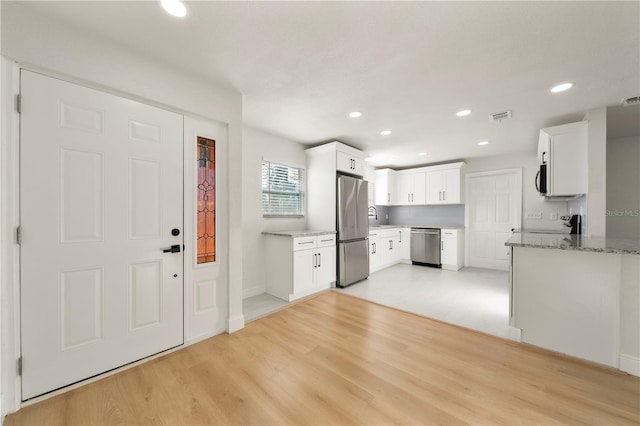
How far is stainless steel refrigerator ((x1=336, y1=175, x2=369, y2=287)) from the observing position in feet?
12.9

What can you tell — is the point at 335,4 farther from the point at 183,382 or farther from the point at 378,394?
the point at 183,382

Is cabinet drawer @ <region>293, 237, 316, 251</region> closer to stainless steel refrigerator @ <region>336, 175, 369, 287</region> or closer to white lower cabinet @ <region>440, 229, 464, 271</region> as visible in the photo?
stainless steel refrigerator @ <region>336, 175, 369, 287</region>

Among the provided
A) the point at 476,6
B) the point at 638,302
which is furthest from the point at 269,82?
the point at 638,302

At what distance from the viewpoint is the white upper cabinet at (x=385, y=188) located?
19.6 ft

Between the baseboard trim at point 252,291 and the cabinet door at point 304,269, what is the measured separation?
2.09 feet

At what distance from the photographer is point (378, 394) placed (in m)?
1.61

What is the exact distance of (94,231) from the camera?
1.74 metres

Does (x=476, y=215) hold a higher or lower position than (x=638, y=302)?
higher

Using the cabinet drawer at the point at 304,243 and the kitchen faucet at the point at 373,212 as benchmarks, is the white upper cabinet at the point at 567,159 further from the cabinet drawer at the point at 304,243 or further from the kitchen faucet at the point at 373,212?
the kitchen faucet at the point at 373,212

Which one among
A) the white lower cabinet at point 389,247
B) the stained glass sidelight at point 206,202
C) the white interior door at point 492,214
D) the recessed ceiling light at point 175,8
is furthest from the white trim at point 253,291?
the white interior door at point 492,214

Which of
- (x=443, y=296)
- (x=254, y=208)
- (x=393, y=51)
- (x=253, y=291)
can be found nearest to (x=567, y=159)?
(x=443, y=296)

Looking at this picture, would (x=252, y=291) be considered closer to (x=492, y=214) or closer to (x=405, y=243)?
(x=405, y=243)

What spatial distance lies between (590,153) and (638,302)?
1.71m

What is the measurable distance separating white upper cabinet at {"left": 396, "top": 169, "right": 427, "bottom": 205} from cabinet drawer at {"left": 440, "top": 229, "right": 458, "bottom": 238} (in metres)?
0.89
